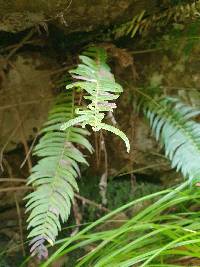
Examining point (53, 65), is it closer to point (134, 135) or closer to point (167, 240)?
point (134, 135)

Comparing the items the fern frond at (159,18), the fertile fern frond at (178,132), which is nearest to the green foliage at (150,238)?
the fertile fern frond at (178,132)

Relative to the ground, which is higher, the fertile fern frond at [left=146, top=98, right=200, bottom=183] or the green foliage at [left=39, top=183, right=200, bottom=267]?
the fertile fern frond at [left=146, top=98, right=200, bottom=183]

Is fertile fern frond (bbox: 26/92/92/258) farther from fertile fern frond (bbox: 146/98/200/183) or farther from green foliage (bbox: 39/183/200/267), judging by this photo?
fertile fern frond (bbox: 146/98/200/183)

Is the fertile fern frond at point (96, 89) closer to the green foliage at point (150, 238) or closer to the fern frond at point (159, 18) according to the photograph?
the fern frond at point (159, 18)

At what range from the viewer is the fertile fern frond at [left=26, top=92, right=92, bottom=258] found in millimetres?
1327

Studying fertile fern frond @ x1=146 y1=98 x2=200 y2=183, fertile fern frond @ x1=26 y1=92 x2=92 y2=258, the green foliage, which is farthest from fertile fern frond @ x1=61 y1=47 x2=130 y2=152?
the green foliage

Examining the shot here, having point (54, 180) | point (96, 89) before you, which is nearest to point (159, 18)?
point (96, 89)

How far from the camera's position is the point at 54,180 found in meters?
1.41

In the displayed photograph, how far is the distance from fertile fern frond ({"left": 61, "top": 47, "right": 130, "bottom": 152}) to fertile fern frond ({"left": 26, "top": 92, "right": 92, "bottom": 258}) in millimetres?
92

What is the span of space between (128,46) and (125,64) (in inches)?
5.9

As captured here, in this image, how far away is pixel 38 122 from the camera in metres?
1.85

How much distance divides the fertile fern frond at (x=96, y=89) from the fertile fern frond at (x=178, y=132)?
0.24 metres

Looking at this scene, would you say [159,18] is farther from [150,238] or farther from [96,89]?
[150,238]

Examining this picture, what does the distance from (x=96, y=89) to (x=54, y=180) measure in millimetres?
314
